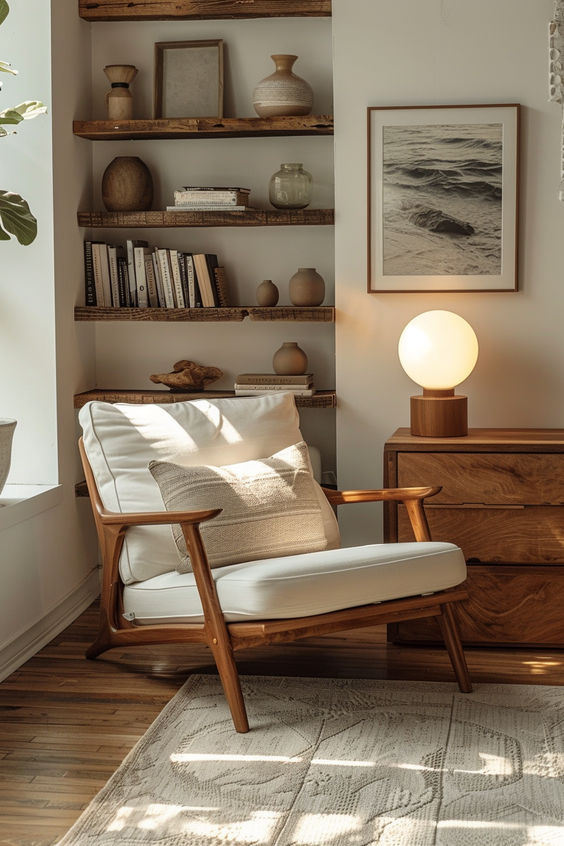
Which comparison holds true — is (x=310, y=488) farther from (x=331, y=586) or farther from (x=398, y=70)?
(x=398, y=70)

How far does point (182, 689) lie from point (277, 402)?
1015 millimetres

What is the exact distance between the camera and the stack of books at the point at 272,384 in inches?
154

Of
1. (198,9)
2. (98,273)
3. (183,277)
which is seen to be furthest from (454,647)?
(198,9)

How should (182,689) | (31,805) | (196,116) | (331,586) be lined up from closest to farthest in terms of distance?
(31,805) → (331,586) → (182,689) → (196,116)

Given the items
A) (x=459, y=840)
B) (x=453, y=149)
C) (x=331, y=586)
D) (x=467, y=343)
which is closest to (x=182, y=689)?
(x=331, y=586)

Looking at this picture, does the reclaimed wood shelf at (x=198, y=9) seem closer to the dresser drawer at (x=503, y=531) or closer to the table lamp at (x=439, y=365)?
the table lamp at (x=439, y=365)

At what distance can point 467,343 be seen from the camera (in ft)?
11.8

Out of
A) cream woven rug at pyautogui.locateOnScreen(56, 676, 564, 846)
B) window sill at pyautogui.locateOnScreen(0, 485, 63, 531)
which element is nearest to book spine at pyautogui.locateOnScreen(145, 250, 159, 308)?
window sill at pyautogui.locateOnScreen(0, 485, 63, 531)

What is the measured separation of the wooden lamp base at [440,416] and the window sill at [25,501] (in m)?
1.34

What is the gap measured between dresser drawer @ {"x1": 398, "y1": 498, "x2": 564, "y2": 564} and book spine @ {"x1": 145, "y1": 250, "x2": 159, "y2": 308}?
4.45 feet

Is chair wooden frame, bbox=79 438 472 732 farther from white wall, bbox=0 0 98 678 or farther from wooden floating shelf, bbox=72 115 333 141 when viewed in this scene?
wooden floating shelf, bbox=72 115 333 141

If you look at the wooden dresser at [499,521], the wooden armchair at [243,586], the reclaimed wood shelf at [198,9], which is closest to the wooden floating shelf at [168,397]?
the wooden dresser at [499,521]

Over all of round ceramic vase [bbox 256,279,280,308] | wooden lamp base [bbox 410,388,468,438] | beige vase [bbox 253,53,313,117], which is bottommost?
wooden lamp base [bbox 410,388,468,438]

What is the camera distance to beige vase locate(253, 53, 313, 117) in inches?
150
